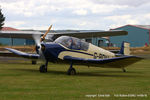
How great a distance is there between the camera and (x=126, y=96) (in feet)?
27.3

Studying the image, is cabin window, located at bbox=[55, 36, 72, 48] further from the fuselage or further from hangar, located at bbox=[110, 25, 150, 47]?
hangar, located at bbox=[110, 25, 150, 47]

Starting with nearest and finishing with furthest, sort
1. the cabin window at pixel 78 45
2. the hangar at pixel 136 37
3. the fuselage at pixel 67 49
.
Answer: the fuselage at pixel 67 49 < the cabin window at pixel 78 45 < the hangar at pixel 136 37

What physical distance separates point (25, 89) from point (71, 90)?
1.44 m

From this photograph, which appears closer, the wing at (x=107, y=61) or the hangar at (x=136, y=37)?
the wing at (x=107, y=61)

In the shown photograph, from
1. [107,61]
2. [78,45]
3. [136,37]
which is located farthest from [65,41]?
[136,37]

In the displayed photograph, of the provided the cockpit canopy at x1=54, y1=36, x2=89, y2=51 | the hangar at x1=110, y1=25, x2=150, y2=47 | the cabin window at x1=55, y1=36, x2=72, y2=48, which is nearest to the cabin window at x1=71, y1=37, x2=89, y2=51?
A: the cockpit canopy at x1=54, y1=36, x2=89, y2=51

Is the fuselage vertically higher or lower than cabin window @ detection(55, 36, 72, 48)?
lower

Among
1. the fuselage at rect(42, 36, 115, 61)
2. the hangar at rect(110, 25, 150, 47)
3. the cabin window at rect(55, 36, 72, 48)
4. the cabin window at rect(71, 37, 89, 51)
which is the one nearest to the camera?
the fuselage at rect(42, 36, 115, 61)

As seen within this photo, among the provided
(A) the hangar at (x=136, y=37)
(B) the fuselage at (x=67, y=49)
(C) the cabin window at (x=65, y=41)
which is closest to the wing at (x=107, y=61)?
(B) the fuselage at (x=67, y=49)

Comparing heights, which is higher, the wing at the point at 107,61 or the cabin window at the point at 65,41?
the cabin window at the point at 65,41

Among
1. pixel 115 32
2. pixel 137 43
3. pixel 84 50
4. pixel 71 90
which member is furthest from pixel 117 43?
pixel 71 90

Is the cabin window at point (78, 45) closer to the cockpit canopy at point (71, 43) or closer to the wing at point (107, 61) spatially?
the cockpit canopy at point (71, 43)

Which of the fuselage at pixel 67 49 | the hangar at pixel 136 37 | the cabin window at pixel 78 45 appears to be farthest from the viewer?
the hangar at pixel 136 37

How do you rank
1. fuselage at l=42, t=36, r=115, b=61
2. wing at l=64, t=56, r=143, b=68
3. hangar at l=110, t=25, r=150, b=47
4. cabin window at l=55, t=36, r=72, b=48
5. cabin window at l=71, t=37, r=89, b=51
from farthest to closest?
1. hangar at l=110, t=25, r=150, b=47
2. cabin window at l=71, t=37, r=89, b=51
3. cabin window at l=55, t=36, r=72, b=48
4. fuselage at l=42, t=36, r=115, b=61
5. wing at l=64, t=56, r=143, b=68
